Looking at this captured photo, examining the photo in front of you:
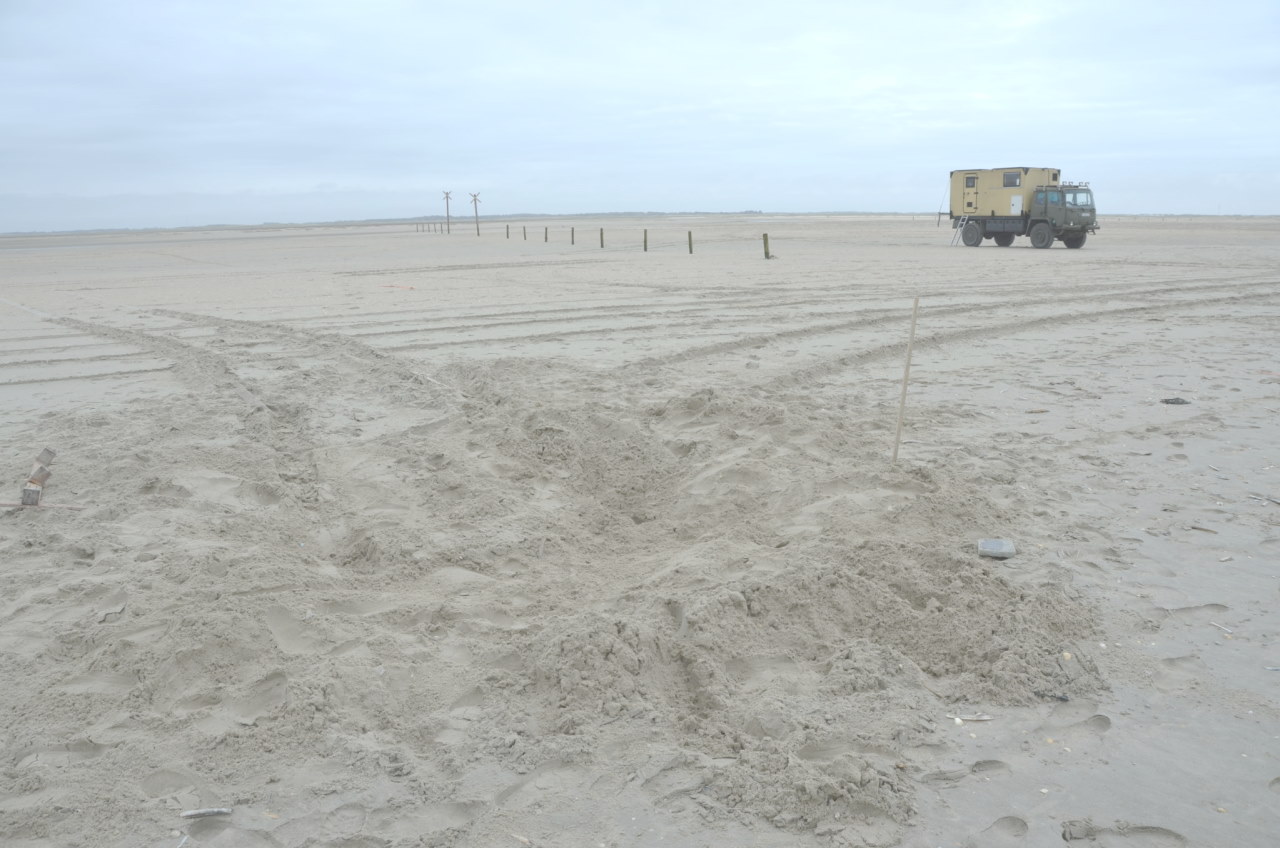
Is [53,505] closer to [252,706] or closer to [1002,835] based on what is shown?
[252,706]

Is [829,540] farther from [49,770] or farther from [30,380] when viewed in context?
[30,380]

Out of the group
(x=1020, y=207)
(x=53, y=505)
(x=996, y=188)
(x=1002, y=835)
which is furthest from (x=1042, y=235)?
(x=1002, y=835)

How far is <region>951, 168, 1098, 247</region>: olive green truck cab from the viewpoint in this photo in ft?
100

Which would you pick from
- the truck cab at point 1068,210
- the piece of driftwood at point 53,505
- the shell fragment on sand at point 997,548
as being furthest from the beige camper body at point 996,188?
the piece of driftwood at point 53,505

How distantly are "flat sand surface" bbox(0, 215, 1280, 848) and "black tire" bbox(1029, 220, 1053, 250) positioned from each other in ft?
77.7

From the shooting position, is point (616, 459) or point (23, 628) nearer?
point (23, 628)

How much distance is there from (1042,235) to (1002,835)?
31.9 metres

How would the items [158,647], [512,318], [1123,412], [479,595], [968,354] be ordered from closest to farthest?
[158,647], [479,595], [1123,412], [968,354], [512,318]

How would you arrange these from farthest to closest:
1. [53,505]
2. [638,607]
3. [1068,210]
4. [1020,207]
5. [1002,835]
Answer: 1. [1020,207]
2. [1068,210]
3. [53,505]
4. [638,607]
5. [1002,835]

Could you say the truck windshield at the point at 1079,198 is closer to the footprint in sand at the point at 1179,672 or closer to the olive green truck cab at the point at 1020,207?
the olive green truck cab at the point at 1020,207

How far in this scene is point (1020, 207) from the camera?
31.8 metres

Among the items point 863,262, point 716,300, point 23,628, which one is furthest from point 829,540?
point 863,262

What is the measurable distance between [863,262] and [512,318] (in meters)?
14.8

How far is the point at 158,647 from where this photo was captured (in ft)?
11.9
